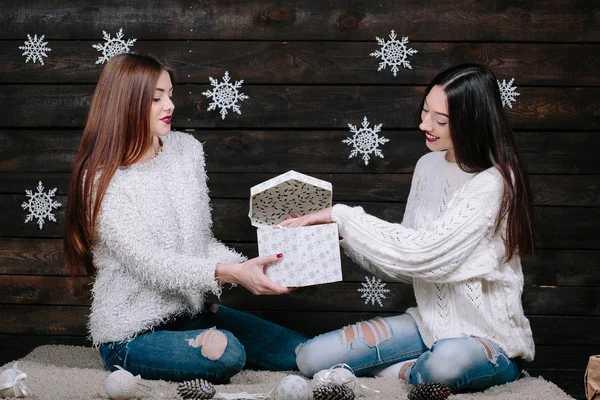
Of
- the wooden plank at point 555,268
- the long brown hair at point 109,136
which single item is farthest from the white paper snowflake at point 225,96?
the long brown hair at point 109,136

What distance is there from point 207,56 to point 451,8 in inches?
37.6

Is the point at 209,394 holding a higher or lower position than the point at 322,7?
lower

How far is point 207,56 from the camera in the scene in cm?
326

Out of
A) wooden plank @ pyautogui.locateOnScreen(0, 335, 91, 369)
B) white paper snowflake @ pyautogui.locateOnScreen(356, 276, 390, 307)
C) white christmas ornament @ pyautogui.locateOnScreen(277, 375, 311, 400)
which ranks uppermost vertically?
white paper snowflake @ pyautogui.locateOnScreen(356, 276, 390, 307)

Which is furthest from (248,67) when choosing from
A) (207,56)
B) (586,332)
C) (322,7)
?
(586,332)

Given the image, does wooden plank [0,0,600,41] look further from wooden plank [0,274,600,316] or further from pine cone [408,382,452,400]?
pine cone [408,382,452,400]

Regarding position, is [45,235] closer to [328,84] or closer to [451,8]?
[328,84]

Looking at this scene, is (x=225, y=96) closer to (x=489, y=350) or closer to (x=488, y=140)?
(x=488, y=140)

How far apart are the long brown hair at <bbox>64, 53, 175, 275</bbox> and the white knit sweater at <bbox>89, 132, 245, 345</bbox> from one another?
0.14 feet

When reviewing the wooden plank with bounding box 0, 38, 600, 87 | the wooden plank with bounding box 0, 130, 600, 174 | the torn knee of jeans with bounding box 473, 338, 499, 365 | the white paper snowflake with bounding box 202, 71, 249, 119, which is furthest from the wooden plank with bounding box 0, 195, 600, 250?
the torn knee of jeans with bounding box 473, 338, 499, 365

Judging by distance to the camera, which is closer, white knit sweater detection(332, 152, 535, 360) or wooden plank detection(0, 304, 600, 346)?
white knit sweater detection(332, 152, 535, 360)

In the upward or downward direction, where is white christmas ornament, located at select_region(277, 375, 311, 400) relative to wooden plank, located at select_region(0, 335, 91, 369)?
downward

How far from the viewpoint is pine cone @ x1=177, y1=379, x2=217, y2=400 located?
2266mm

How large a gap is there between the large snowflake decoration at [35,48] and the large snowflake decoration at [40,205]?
49cm
